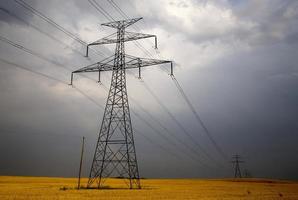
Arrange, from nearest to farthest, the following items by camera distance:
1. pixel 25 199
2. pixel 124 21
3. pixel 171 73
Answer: pixel 25 199 → pixel 171 73 → pixel 124 21

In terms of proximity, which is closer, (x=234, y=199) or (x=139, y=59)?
(x=234, y=199)

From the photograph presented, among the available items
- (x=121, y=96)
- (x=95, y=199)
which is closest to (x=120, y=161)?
(x=121, y=96)

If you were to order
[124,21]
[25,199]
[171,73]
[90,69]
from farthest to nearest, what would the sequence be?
[124,21] → [90,69] → [171,73] → [25,199]

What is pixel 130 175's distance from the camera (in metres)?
38.8

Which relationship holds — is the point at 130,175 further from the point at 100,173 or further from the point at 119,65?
the point at 119,65

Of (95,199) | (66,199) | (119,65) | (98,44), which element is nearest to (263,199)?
(95,199)

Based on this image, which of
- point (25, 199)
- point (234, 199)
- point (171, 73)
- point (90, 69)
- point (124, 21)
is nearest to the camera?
point (25, 199)

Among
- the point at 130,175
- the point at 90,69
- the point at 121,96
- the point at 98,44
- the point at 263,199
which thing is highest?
the point at 98,44

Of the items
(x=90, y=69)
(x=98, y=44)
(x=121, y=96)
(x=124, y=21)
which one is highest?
(x=124, y=21)

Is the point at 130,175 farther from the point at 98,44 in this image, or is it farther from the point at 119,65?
the point at 98,44

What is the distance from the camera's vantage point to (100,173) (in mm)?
38688

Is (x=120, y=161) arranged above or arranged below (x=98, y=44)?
below

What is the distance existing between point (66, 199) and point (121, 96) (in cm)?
1823

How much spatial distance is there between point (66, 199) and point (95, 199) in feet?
7.85
